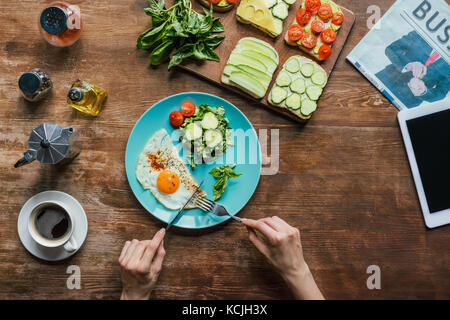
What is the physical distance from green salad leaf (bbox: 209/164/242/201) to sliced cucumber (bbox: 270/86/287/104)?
22.5 inches

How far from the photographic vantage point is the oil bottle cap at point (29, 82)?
2.31m

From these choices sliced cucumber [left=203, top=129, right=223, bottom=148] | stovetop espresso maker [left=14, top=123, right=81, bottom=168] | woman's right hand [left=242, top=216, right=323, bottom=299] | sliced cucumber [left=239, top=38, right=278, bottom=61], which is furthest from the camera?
sliced cucumber [left=239, top=38, right=278, bottom=61]

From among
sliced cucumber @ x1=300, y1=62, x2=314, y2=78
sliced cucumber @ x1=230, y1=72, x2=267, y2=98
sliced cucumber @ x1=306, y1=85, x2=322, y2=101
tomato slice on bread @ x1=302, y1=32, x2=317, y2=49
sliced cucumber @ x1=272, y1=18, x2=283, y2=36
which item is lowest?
sliced cucumber @ x1=230, y1=72, x2=267, y2=98

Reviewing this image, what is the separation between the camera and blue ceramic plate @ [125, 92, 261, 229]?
238 cm

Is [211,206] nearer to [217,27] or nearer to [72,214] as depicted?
[72,214]

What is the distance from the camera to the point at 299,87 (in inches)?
95.9

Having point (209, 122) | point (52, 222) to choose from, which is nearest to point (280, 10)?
point (209, 122)

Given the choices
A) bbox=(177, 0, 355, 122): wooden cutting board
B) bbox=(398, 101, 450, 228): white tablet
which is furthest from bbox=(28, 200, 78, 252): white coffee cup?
bbox=(398, 101, 450, 228): white tablet

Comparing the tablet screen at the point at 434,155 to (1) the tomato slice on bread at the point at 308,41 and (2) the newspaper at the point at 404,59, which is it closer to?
(2) the newspaper at the point at 404,59

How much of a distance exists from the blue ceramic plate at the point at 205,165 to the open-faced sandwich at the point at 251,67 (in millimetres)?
184

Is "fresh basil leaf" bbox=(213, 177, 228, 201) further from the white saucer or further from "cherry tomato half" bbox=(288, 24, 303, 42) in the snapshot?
"cherry tomato half" bbox=(288, 24, 303, 42)

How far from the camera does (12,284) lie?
244 cm

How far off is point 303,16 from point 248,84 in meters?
0.65
